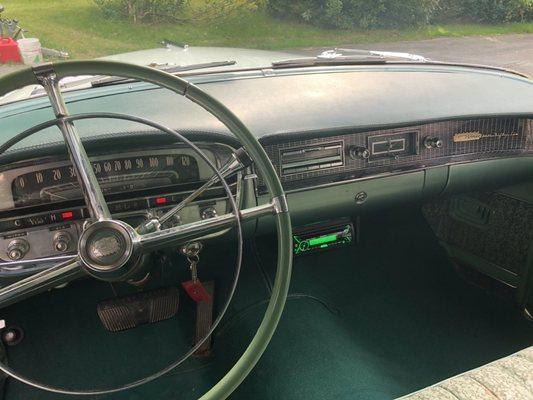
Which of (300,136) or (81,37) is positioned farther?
(81,37)

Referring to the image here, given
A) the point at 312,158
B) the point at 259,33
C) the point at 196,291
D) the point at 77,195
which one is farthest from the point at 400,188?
the point at 259,33

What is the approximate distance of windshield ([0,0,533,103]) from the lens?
102 inches

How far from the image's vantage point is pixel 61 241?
184cm

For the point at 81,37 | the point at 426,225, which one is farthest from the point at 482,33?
the point at 426,225

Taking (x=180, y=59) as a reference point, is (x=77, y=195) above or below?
→ below

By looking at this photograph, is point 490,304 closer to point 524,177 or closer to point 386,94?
point 524,177

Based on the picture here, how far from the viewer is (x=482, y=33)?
15070 millimetres

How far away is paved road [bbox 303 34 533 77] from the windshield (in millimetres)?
24

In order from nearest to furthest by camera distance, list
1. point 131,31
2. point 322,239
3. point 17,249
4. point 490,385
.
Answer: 1. point 490,385
2. point 17,249
3. point 322,239
4. point 131,31

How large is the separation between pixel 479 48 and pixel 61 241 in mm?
12673

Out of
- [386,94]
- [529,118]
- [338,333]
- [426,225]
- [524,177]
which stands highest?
[386,94]

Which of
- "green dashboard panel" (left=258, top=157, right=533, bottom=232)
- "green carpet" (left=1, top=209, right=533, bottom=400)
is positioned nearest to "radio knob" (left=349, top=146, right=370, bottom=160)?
"green dashboard panel" (left=258, top=157, right=533, bottom=232)

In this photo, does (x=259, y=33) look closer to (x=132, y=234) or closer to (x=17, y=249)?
(x=17, y=249)

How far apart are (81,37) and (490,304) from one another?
6.36 metres
